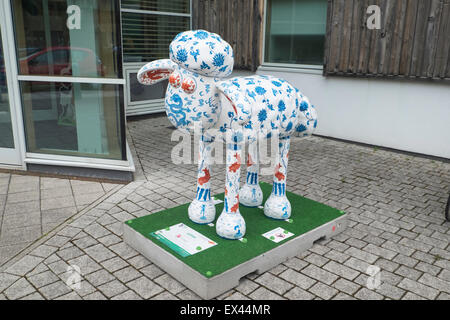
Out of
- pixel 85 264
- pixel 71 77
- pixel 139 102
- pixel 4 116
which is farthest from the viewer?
pixel 139 102

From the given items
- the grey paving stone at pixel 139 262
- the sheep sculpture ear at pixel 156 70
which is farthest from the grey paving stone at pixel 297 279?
the sheep sculpture ear at pixel 156 70

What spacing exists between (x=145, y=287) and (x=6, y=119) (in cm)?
432

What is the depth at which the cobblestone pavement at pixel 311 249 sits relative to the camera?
335 centimetres

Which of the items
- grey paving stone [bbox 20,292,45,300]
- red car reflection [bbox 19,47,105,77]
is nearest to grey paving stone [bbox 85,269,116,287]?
grey paving stone [bbox 20,292,45,300]

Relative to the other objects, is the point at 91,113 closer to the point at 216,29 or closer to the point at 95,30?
the point at 95,30

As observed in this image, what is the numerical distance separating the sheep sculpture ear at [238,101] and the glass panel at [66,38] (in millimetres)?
2696

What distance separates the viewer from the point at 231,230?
3641mm

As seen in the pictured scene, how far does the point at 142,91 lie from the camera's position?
10.4 metres

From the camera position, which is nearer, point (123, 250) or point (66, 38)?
point (123, 250)

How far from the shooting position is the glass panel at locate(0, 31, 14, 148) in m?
5.96

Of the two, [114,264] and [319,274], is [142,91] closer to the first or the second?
[114,264]

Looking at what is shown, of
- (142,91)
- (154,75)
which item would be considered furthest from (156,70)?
(142,91)

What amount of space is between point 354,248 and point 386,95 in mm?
4490

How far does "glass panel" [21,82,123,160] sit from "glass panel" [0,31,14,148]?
377 mm
